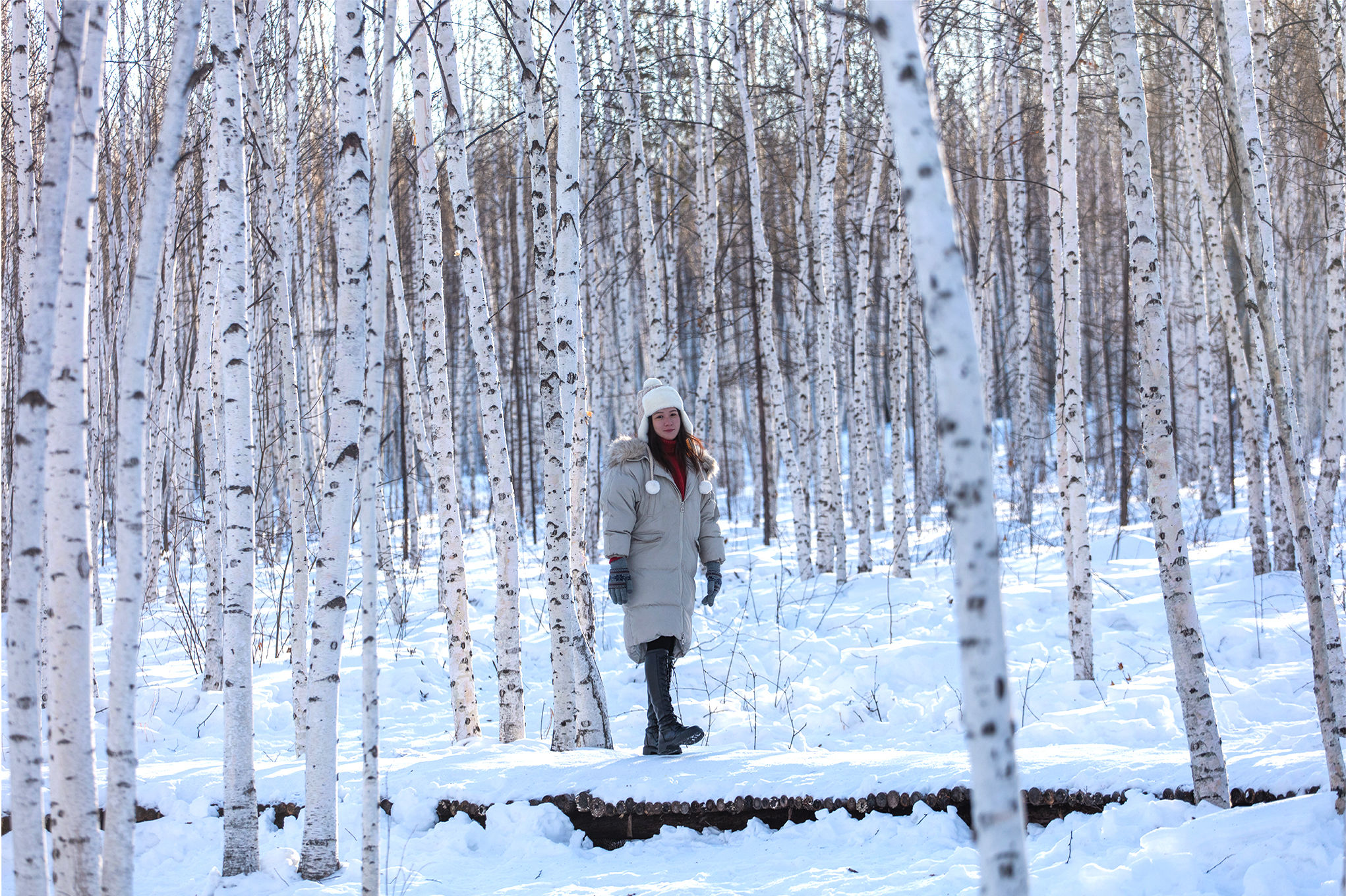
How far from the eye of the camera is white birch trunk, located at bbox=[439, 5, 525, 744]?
4.62 meters

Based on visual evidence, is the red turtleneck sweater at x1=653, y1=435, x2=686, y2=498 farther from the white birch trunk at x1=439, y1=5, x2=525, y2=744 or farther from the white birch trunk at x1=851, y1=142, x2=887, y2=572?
the white birch trunk at x1=851, y1=142, x2=887, y2=572

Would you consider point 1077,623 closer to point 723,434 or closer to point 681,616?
point 681,616

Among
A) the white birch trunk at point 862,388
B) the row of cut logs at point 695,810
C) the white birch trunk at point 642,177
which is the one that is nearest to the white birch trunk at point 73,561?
the row of cut logs at point 695,810

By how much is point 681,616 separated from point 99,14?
3120 mm

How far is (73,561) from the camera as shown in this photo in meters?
2.14

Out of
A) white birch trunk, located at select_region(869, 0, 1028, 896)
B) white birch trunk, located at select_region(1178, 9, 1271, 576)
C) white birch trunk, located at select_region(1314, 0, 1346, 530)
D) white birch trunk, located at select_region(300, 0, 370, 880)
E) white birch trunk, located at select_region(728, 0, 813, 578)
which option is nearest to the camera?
white birch trunk, located at select_region(869, 0, 1028, 896)

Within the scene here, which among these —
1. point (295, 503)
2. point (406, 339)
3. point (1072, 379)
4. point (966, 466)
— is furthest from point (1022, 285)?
point (966, 466)

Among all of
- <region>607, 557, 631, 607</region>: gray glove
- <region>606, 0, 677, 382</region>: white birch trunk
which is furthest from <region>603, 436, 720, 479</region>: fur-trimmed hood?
<region>606, 0, 677, 382</region>: white birch trunk

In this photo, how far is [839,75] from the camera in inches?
326

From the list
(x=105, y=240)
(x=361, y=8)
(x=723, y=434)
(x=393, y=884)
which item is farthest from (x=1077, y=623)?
(x=723, y=434)

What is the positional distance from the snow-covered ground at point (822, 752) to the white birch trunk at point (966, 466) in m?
1.66

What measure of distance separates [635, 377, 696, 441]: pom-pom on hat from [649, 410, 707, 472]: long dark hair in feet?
0.05

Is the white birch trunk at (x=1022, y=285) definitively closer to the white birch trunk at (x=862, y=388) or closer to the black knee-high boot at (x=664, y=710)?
the white birch trunk at (x=862, y=388)

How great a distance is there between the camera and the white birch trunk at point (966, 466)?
1.38 metres
